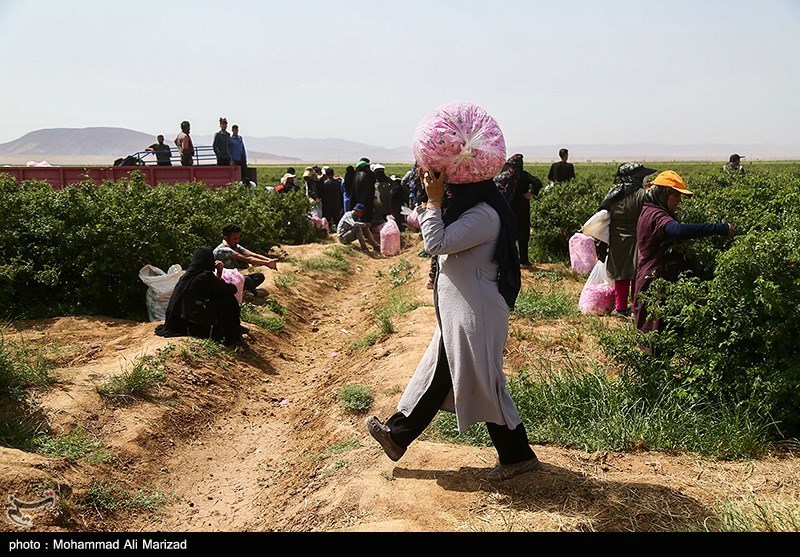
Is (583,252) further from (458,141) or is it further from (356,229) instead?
(458,141)

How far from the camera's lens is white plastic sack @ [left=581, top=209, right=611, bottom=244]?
8484mm

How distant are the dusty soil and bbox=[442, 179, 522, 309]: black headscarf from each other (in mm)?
1110

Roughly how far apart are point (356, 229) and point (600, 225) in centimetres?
859

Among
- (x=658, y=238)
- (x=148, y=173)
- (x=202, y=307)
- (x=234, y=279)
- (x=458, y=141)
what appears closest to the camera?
(x=458, y=141)

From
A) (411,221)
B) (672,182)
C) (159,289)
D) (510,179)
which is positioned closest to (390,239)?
(411,221)

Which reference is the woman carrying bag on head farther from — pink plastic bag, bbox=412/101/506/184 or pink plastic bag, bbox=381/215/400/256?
pink plastic bag, bbox=381/215/400/256

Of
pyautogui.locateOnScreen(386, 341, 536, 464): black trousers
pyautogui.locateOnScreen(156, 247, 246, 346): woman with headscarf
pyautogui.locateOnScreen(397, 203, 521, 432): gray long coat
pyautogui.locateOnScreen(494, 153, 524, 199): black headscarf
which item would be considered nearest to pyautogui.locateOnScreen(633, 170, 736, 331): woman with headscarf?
pyautogui.locateOnScreen(386, 341, 536, 464): black trousers

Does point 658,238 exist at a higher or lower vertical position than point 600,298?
higher

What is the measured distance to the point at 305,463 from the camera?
5.77 meters

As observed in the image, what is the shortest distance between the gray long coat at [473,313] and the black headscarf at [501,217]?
4 centimetres

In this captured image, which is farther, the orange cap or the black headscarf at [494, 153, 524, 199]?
the black headscarf at [494, 153, 524, 199]

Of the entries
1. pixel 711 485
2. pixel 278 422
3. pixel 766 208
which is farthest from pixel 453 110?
pixel 278 422

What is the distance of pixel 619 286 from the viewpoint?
8.45 meters
